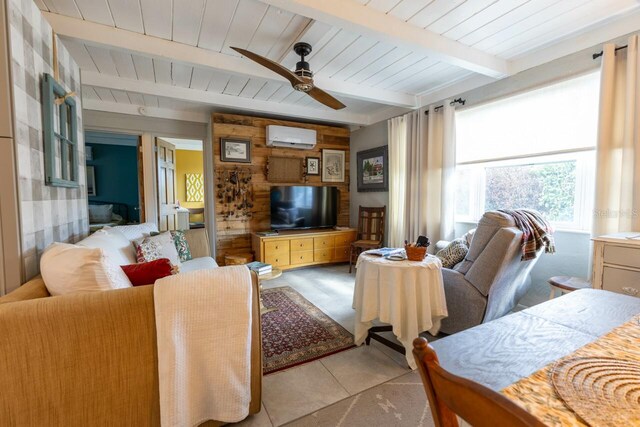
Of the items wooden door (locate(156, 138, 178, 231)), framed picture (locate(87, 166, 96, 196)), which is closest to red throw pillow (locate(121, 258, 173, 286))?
wooden door (locate(156, 138, 178, 231))

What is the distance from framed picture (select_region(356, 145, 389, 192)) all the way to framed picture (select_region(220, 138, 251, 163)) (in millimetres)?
1855

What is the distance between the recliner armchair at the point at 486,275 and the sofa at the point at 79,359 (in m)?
1.96

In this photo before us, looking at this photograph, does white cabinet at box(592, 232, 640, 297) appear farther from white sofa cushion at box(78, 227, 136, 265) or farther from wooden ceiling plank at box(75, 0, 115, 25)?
wooden ceiling plank at box(75, 0, 115, 25)

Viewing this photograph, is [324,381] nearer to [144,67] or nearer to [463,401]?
[463,401]

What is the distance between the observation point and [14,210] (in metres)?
1.37

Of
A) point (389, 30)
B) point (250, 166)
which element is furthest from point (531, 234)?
point (250, 166)

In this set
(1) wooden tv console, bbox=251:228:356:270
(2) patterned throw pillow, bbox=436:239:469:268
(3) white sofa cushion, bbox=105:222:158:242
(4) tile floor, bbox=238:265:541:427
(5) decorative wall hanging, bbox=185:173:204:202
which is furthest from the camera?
(5) decorative wall hanging, bbox=185:173:204:202

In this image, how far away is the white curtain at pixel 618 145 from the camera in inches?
80.0

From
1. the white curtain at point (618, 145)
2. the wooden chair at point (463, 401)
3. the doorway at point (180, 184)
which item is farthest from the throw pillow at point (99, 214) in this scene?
the white curtain at point (618, 145)

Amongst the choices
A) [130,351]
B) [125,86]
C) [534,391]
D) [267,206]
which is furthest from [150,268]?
[267,206]

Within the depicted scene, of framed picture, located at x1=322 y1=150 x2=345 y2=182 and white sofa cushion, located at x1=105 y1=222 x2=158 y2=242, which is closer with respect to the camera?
white sofa cushion, located at x1=105 y1=222 x2=158 y2=242

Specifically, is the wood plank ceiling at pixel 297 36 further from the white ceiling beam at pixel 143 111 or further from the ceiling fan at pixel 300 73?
the white ceiling beam at pixel 143 111

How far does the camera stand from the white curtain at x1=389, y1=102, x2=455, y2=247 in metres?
3.34

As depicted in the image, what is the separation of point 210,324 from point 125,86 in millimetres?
3092
